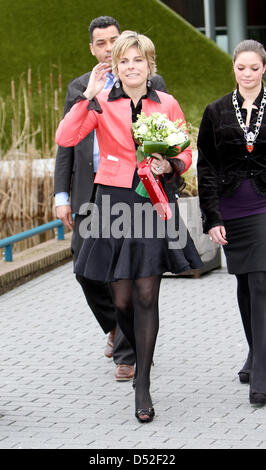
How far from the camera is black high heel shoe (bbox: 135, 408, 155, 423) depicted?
512 centimetres

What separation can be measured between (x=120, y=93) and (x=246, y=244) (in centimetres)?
103

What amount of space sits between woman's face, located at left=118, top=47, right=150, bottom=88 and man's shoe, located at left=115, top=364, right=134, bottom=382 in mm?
1651

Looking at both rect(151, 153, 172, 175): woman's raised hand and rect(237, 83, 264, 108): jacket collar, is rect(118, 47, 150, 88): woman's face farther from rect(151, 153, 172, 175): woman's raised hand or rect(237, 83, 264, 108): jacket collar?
rect(237, 83, 264, 108): jacket collar

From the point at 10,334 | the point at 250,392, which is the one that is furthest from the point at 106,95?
the point at 10,334

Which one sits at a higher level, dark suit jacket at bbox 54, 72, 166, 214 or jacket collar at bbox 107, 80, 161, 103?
jacket collar at bbox 107, 80, 161, 103

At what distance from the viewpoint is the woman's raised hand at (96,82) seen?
5.30 metres

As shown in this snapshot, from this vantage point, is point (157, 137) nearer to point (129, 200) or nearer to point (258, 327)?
point (129, 200)

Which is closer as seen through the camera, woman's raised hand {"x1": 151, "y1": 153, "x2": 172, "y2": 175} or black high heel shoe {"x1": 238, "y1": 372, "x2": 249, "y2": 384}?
woman's raised hand {"x1": 151, "y1": 153, "x2": 172, "y2": 175}

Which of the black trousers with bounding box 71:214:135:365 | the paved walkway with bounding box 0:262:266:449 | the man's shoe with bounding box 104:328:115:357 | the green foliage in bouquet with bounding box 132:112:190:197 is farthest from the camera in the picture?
the man's shoe with bounding box 104:328:115:357

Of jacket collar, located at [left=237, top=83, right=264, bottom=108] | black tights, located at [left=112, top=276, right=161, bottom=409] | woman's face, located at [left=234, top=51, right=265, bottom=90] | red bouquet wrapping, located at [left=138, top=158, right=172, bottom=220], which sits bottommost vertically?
black tights, located at [left=112, top=276, right=161, bottom=409]

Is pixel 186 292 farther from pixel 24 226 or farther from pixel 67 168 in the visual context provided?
pixel 24 226

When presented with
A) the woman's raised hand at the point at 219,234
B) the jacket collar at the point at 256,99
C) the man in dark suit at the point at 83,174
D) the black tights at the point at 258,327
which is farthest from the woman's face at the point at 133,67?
the black tights at the point at 258,327

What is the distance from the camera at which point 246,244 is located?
5523mm

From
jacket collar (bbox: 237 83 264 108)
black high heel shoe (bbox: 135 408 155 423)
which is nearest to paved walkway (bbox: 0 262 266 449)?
black high heel shoe (bbox: 135 408 155 423)
